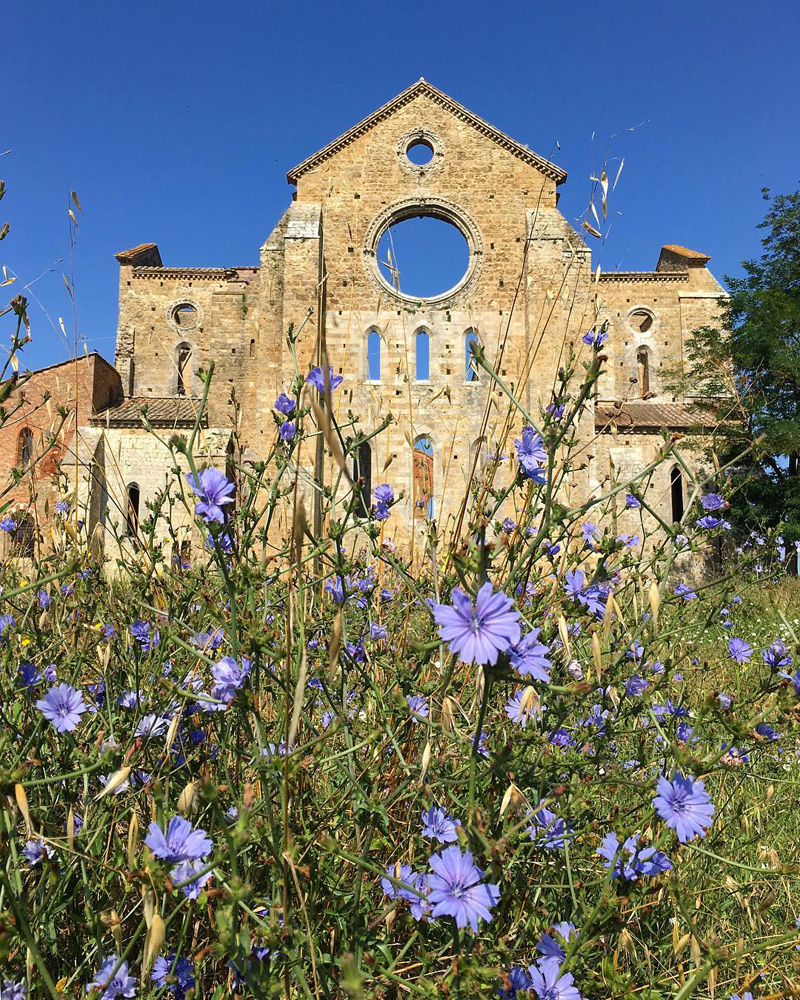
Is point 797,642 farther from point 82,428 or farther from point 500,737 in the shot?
point 82,428

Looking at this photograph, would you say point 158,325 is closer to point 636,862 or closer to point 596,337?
point 596,337

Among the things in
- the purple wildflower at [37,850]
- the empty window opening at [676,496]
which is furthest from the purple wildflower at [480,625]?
the empty window opening at [676,496]

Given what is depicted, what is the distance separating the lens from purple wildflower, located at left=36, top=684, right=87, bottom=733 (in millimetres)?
1228

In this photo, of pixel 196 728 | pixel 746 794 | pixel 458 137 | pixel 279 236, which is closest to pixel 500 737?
pixel 196 728

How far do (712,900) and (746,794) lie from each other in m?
0.81

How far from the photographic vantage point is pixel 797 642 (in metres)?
1.18

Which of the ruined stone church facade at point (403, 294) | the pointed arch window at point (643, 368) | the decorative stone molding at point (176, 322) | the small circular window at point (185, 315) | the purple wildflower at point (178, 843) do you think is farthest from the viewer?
the small circular window at point (185, 315)

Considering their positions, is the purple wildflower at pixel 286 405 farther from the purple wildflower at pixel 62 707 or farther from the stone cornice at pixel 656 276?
the stone cornice at pixel 656 276

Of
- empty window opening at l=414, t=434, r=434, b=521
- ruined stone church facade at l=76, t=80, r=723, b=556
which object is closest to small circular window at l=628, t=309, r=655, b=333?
ruined stone church facade at l=76, t=80, r=723, b=556

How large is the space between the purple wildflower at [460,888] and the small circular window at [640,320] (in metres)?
24.0

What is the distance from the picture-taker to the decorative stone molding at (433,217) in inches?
595

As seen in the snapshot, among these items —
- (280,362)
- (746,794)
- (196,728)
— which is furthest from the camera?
(280,362)

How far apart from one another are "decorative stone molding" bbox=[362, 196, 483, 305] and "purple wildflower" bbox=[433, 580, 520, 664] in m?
15.0

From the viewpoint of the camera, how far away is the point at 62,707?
1.27 meters
